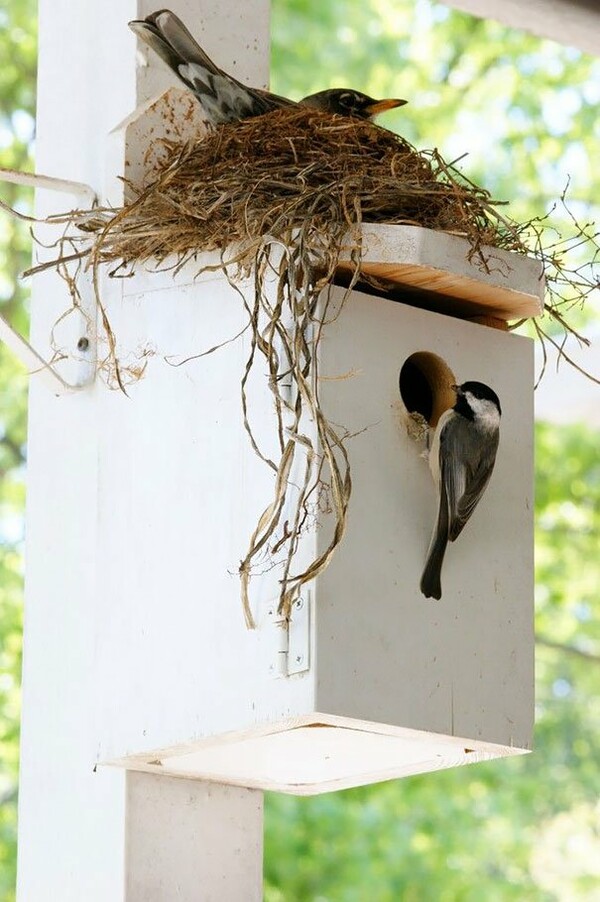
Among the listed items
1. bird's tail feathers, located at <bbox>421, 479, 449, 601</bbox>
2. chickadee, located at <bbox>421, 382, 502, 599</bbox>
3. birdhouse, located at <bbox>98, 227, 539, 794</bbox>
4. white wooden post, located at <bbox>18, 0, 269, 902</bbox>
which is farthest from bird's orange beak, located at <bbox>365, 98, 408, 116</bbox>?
bird's tail feathers, located at <bbox>421, 479, 449, 601</bbox>

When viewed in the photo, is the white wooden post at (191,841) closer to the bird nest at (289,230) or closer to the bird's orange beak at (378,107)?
the bird nest at (289,230)

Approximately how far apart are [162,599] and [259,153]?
699mm

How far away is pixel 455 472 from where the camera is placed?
9.39 feet

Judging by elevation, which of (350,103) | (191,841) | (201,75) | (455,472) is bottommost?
(191,841)

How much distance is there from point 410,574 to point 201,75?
900mm

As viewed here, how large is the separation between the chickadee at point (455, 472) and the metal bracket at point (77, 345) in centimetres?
64

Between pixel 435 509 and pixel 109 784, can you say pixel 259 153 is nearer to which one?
pixel 435 509

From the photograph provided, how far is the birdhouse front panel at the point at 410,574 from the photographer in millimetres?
2768

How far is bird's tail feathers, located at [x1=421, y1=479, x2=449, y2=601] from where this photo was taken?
287cm

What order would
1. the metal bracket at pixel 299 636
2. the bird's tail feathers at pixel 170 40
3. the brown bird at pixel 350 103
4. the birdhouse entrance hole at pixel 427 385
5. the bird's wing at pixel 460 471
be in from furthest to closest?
1. the brown bird at pixel 350 103
2. the bird's tail feathers at pixel 170 40
3. the birdhouse entrance hole at pixel 427 385
4. the bird's wing at pixel 460 471
5. the metal bracket at pixel 299 636

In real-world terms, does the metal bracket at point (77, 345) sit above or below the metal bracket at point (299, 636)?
above

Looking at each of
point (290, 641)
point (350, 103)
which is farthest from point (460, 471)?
point (350, 103)

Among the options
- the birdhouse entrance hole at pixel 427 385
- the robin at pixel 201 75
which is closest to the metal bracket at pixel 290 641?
the birdhouse entrance hole at pixel 427 385

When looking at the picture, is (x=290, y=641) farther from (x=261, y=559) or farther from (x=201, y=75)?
(x=201, y=75)
